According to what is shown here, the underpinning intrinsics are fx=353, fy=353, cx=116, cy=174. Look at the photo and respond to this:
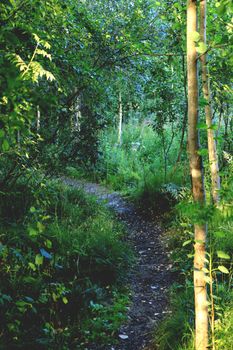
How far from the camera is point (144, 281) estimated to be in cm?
568

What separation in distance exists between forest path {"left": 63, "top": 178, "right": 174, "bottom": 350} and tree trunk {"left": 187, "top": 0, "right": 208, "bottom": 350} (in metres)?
1.38

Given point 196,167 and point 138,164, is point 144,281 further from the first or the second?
point 138,164

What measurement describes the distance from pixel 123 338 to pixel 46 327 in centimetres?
94

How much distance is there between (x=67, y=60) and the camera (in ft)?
14.3

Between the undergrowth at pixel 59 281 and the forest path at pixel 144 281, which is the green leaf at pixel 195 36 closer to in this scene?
the undergrowth at pixel 59 281

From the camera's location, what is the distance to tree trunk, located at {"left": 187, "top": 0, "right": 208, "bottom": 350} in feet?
8.55

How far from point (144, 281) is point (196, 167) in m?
3.48

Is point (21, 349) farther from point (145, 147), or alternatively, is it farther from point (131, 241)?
point (145, 147)

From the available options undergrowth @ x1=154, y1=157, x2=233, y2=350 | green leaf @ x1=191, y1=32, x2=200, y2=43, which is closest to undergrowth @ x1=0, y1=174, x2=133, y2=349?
undergrowth @ x1=154, y1=157, x2=233, y2=350

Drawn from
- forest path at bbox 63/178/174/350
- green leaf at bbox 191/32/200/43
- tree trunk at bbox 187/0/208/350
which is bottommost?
forest path at bbox 63/178/174/350

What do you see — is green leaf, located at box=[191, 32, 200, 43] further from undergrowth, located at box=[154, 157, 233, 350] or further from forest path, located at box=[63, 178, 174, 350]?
forest path, located at box=[63, 178, 174, 350]

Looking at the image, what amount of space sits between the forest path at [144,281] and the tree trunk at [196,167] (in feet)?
4.51

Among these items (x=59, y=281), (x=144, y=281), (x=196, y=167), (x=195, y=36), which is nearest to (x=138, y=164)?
(x=144, y=281)

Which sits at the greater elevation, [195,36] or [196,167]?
[195,36]
